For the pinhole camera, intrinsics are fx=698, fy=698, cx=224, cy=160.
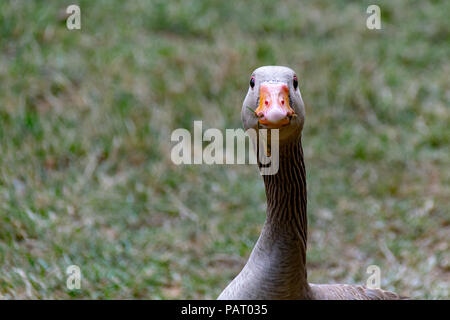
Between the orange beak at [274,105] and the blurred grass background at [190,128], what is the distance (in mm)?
1930

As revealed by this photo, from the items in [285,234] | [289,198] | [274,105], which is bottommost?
[285,234]

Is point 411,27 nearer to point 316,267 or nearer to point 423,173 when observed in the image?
point 423,173

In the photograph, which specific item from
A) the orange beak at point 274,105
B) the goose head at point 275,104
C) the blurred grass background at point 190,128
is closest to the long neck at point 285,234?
the goose head at point 275,104

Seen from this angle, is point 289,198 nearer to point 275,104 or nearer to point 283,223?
point 283,223

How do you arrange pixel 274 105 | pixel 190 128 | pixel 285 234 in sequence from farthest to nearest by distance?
1. pixel 190 128
2. pixel 285 234
3. pixel 274 105

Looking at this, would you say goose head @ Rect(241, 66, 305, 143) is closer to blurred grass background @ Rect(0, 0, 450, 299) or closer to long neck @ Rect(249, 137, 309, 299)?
long neck @ Rect(249, 137, 309, 299)

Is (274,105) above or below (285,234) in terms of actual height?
above

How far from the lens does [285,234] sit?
3.08 meters

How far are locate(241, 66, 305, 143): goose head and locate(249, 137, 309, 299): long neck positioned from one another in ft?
0.50

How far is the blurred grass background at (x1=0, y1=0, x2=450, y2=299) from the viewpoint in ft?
15.1

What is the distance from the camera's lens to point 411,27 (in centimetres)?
839

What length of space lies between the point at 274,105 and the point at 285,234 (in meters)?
0.70

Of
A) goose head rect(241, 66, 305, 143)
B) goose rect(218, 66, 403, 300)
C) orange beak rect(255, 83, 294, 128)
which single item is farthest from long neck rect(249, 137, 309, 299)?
orange beak rect(255, 83, 294, 128)

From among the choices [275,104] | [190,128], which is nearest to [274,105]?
[275,104]
